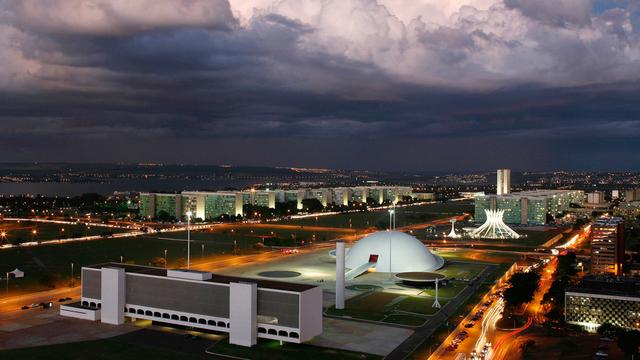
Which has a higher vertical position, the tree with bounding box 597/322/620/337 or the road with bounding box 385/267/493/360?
the road with bounding box 385/267/493/360

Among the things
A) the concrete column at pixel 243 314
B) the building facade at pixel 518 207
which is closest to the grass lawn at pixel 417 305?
the concrete column at pixel 243 314

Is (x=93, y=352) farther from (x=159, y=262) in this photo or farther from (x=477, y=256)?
(x=477, y=256)

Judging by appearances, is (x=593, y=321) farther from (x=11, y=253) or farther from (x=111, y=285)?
(x=11, y=253)

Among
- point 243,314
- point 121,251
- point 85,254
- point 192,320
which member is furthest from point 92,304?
point 121,251

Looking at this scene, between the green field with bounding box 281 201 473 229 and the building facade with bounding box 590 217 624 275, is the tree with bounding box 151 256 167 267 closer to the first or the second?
the building facade with bounding box 590 217 624 275

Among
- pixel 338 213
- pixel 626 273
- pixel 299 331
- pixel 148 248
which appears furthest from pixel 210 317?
pixel 338 213

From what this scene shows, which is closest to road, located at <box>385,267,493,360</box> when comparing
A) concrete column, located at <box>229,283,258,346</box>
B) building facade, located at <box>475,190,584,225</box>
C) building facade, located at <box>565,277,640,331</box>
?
concrete column, located at <box>229,283,258,346</box>

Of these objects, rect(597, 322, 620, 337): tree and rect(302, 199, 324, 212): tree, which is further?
rect(302, 199, 324, 212): tree

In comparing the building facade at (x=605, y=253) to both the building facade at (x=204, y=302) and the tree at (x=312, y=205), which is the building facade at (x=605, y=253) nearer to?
the building facade at (x=204, y=302)
